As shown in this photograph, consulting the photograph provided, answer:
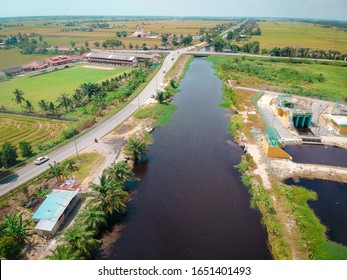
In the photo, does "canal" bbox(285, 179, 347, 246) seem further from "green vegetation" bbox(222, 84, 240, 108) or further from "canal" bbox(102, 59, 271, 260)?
"green vegetation" bbox(222, 84, 240, 108)

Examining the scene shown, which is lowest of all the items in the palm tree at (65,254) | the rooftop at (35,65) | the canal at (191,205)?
the canal at (191,205)

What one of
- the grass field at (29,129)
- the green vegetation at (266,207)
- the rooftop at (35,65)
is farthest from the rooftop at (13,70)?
the green vegetation at (266,207)

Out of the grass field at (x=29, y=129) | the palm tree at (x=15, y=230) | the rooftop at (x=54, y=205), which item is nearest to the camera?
the palm tree at (x=15, y=230)

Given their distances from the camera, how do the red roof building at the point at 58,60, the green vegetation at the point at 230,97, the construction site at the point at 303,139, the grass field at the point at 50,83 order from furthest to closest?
1. the red roof building at the point at 58,60
2. the grass field at the point at 50,83
3. the green vegetation at the point at 230,97
4. the construction site at the point at 303,139

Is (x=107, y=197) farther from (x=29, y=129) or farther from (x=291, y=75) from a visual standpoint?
(x=291, y=75)

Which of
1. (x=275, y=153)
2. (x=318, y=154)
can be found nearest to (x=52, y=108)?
(x=275, y=153)

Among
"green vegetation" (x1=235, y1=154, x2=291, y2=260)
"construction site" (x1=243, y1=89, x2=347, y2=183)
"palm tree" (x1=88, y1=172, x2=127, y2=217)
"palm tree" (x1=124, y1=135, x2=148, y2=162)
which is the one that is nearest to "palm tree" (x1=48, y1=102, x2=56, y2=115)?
"palm tree" (x1=124, y1=135, x2=148, y2=162)

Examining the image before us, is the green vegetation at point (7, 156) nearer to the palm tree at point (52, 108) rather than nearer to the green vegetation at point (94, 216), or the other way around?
the green vegetation at point (94, 216)

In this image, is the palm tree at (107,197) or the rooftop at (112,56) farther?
the rooftop at (112,56)

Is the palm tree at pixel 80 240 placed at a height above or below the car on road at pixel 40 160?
above
